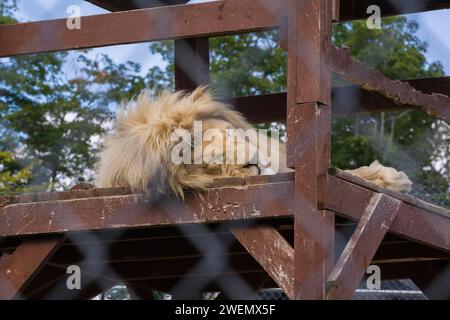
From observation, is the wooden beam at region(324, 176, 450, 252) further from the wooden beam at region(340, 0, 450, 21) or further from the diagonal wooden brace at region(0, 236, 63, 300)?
the wooden beam at region(340, 0, 450, 21)

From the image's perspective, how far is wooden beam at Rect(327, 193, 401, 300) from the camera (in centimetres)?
305

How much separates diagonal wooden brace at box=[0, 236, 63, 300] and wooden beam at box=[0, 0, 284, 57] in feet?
2.39

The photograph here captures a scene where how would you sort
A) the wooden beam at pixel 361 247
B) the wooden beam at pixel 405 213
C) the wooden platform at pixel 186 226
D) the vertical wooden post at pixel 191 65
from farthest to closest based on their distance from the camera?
the vertical wooden post at pixel 191 65 → the wooden platform at pixel 186 226 → the wooden beam at pixel 405 213 → the wooden beam at pixel 361 247

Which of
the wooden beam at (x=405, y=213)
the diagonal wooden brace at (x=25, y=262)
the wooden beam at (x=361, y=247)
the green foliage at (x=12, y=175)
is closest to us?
the wooden beam at (x=361, y=247)

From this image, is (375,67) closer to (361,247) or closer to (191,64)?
(191,64)

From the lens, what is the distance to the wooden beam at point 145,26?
334 cm

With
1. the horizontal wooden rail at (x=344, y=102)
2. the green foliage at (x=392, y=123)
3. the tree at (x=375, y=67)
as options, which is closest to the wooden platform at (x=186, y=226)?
the horizontal wooden rail at (x=344, y=102)

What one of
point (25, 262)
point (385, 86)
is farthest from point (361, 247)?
point (25, 262)

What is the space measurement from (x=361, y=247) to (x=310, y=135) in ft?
1.34

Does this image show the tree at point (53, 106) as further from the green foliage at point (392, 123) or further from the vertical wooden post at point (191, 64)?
the vertical wooden post at point (191, 64)

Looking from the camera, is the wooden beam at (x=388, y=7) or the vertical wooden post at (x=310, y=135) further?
the wooden beam at (x=388, y=7)

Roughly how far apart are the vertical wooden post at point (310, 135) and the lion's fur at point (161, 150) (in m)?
0.41
